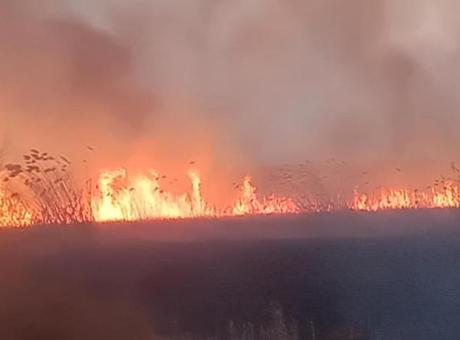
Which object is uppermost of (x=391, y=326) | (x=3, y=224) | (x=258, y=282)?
(x=3, y=224)

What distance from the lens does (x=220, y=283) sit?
16891 mm

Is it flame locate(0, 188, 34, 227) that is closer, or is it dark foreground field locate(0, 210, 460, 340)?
dark foreground field locate(0, 210, 460, 340)

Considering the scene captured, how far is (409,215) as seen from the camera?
21.6 meters

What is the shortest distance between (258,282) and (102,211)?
6.03 metres

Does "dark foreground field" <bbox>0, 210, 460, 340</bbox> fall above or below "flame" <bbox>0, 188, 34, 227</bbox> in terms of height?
A: below

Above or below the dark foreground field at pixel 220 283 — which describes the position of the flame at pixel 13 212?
above

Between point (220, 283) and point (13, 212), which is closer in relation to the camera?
point (220, 283)

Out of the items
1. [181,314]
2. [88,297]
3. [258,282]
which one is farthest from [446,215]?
[88,297]

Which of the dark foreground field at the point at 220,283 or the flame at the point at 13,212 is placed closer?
the dark foreground field at the point at 220,283

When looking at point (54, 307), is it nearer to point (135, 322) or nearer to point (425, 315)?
point (135, 322)

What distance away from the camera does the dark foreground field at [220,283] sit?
51.1 feet

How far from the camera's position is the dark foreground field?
1559 centimetres

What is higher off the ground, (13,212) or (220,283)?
(13,212)

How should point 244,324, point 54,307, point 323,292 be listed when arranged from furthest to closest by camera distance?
point 323,292 → point 244,324 → point 54,307
